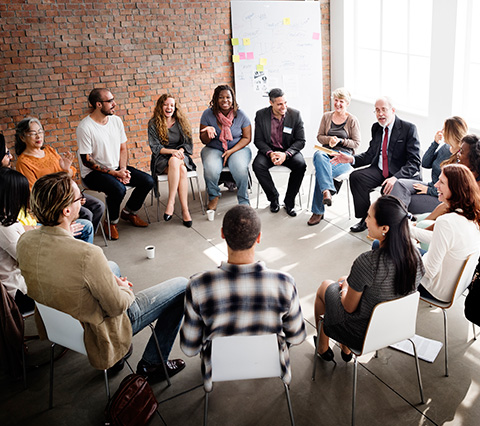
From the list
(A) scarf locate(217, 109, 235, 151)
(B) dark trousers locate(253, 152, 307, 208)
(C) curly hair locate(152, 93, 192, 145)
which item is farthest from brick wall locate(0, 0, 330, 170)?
(B) dark trousers locate(253, 152, 307, 208)

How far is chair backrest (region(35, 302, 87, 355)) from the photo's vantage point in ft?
9.10

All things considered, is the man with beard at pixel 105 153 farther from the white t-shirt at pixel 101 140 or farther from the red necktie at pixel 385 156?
the red necktie at pixel 385 156

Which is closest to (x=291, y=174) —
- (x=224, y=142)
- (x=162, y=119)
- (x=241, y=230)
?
(x=224, y=142)

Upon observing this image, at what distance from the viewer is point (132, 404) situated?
2926 mm

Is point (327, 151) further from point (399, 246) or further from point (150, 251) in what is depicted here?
point (399, 246)

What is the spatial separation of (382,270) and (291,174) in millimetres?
3301

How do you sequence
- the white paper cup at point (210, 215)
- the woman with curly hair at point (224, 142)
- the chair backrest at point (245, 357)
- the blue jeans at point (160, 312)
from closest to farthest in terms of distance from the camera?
1. the chair backrest at point (245, 357)
2. the blue jeans at point (160, 312)
3. the white paper cup at point (210, 215)
4. the woman with curly hair at point (224, 142)

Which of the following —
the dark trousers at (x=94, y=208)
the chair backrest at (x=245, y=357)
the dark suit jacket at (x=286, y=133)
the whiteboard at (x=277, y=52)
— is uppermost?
the whiteboard at (x=277, y=52)

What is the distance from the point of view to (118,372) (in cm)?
345

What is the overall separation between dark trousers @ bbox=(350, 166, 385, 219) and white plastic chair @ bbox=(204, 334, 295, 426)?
310 cm

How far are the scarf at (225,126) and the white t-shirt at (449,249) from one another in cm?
334

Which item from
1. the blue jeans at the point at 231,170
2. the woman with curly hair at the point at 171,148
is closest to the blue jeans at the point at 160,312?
the woman with curly hair at the point at 171,148

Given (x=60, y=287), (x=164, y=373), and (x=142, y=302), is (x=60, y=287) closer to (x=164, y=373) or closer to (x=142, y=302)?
(x=142, y=302)

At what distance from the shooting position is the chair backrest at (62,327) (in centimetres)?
277
